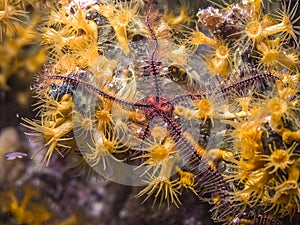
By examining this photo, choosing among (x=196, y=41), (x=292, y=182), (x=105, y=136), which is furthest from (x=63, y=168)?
(x=292, y=182)

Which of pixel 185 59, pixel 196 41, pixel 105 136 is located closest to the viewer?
pixel 105 136

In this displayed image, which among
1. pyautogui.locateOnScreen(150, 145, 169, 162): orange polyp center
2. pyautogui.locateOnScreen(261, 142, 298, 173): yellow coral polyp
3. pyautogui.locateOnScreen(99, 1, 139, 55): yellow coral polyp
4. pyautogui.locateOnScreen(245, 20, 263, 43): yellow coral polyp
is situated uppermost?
pyautogui.locateOnScreen(245, 20, 263, 43): yellow coral polyp

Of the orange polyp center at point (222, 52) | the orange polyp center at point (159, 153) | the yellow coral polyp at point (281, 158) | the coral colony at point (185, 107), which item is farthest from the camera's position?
the orange polyp center at point (222, 52)

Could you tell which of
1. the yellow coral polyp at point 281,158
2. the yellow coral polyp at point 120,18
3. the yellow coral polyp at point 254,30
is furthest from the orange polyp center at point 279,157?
the yellow coral polyp at point 120,18

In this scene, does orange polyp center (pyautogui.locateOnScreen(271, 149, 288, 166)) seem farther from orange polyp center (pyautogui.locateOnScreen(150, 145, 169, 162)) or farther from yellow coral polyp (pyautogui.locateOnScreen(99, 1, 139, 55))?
yellow coral polyp (pyautogui.locateOnScreen(99, 1, 139, 55))

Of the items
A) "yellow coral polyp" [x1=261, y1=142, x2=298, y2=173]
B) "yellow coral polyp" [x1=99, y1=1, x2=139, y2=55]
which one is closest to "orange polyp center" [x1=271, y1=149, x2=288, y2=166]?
"yellow coral polyp" [x1=261, y1=142, x2=298, y2=173]

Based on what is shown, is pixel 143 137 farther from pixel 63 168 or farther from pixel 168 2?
pixel 168 2

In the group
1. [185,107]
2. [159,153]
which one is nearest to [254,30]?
[185,107]

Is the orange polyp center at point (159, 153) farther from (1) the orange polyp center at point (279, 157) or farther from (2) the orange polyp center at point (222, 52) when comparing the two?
(2) the orange polyp center at point (222, 52)
